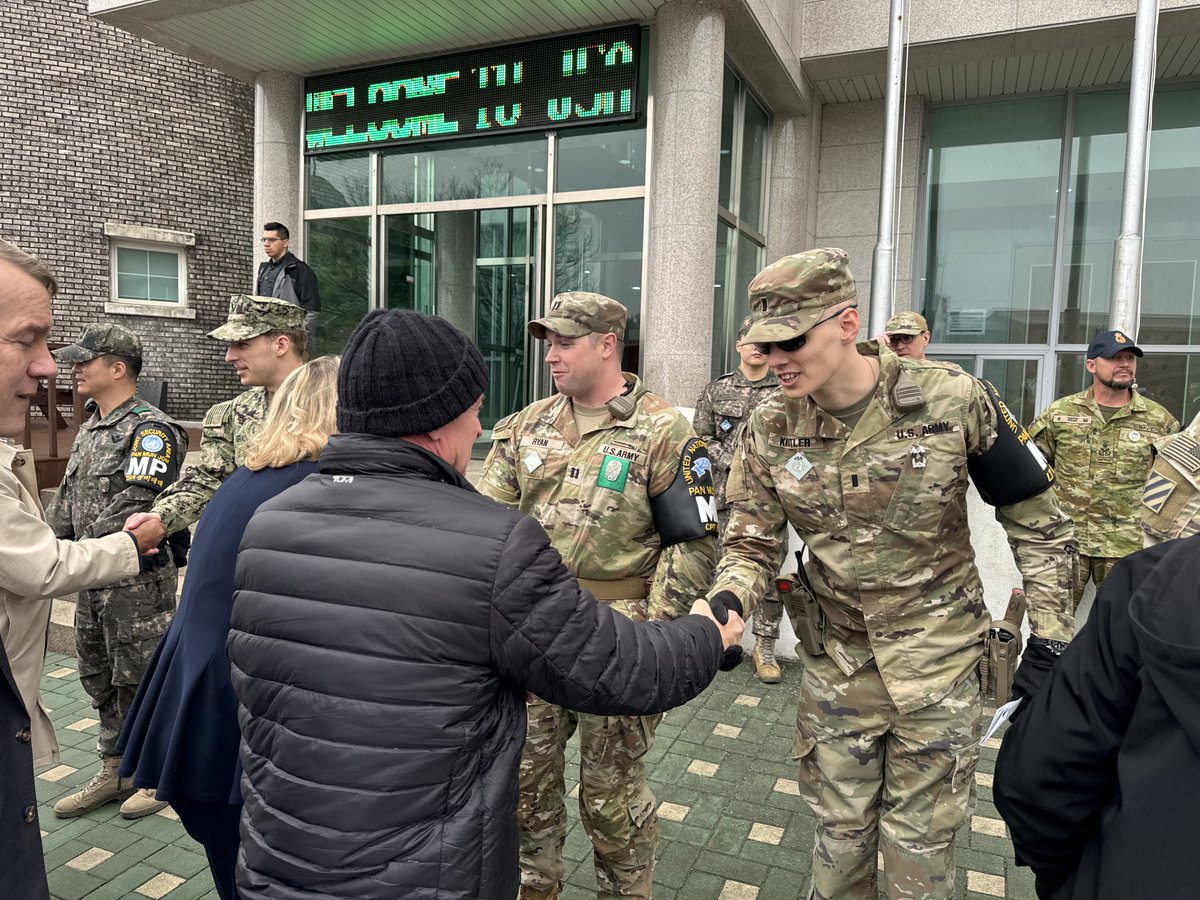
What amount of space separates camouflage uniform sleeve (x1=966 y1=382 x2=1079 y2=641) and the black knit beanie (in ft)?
4.93

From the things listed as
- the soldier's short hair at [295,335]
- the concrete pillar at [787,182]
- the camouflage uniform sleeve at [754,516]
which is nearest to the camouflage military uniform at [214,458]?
the soldier's short hair at [295,335]

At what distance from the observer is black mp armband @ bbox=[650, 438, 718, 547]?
2709mm

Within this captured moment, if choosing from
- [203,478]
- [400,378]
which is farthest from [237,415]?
[400,378]

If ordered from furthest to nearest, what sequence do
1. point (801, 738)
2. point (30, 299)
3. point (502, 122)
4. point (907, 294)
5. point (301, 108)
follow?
point (907, 294) < point (301, 108) < point (502, 122) < point (801, 738) < point (30, 299)

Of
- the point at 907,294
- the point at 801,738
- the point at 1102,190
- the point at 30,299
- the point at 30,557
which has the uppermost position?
the point at 1102,190

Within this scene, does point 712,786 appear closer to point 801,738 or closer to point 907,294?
point 801,738

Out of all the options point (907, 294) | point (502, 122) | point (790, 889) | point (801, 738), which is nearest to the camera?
point (801, 738)

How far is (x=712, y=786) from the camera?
3949 mm

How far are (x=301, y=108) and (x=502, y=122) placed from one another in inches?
117

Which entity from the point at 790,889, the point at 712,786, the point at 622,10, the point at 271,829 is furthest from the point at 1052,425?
the point at 271,829

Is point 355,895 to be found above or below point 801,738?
above

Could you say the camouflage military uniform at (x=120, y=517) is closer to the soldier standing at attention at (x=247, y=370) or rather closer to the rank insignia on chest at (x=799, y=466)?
the soldier standing at attention at (x=247, y=370)

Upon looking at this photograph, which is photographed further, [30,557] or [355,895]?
[30,557]

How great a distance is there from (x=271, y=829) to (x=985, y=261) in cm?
1174
